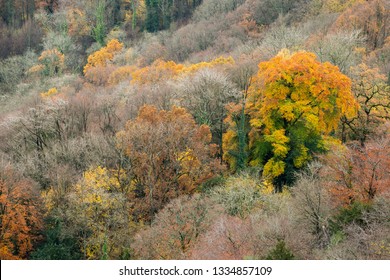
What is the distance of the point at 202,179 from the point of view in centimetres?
3569

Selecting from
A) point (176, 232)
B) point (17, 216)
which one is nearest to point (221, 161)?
point (176, 232)

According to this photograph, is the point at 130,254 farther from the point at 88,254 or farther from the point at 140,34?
the point at 140,34

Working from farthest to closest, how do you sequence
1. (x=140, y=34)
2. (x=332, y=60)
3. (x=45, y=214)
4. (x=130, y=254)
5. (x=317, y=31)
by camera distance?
(x=140, y=34), (x=317, y=31), (x=332, y=60), (x=45, y=214), (x=130, y=254)

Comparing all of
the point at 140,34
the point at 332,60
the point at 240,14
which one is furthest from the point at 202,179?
the point at 140,34

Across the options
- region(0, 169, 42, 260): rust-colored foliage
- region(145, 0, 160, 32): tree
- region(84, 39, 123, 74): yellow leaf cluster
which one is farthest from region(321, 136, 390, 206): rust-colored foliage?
region(145, 0, 160, 32): tree

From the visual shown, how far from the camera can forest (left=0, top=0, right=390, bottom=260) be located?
24625mm

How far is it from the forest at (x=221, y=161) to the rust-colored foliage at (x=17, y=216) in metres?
0.11

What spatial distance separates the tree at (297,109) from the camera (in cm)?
3638

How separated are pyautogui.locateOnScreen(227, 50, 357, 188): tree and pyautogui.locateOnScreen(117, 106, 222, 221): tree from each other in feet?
18.3

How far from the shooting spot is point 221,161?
4088cm

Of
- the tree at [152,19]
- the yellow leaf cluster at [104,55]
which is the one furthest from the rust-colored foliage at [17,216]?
the tree at [152,19]

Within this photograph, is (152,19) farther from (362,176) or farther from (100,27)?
(362,176)

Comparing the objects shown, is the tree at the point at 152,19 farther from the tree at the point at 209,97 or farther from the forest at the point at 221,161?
the tree at the point at 209,97

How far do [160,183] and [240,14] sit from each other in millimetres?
53597
